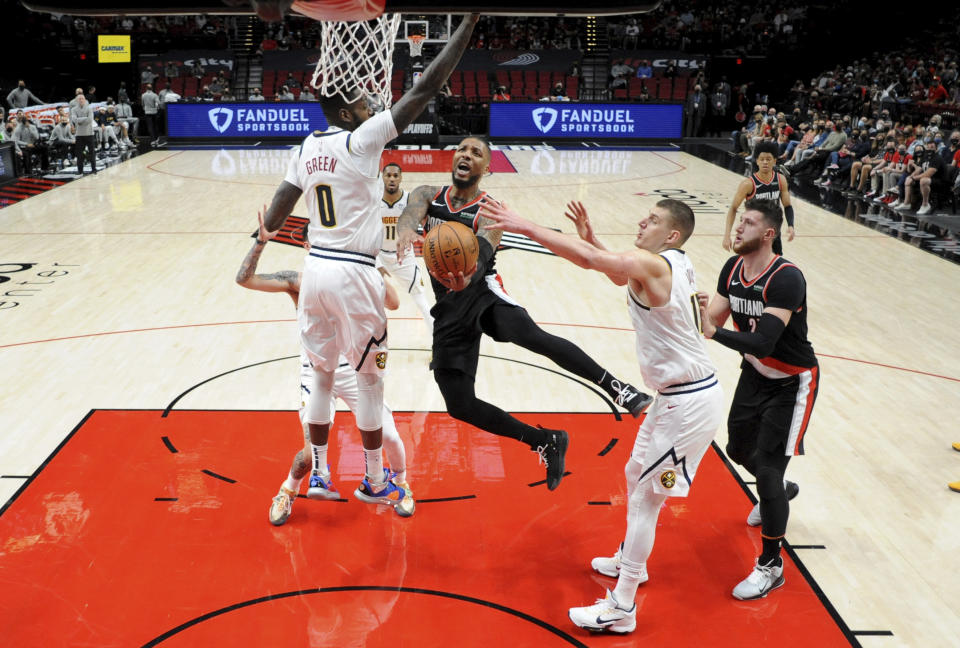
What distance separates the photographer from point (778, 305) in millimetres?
4043

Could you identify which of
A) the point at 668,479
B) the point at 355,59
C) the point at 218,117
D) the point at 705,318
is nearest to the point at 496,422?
the point at 668,479

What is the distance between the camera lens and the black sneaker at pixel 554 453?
4500mm

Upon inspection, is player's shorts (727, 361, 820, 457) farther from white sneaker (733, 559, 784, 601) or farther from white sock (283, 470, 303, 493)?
white sock (283, 470, 303, 493)

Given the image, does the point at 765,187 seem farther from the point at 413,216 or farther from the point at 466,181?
the point at 413,216

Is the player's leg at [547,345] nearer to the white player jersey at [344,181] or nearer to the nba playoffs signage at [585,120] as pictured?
the white player jersey at [344,181]

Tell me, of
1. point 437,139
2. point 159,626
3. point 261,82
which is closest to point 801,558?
point 159,626

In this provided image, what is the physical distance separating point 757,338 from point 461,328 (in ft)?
5.21

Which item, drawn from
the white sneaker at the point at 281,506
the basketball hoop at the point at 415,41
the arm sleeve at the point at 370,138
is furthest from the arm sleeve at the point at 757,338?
the basketball hoop at the point at 415,41

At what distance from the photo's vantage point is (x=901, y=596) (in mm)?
4234

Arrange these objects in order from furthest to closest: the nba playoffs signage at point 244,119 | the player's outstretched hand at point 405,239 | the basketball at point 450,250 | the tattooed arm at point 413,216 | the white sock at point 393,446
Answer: the nba playoffs signage at point 244,119 → the tattooed arm at point 413,216 → the player's outstretched hand at point 405,239 → the white sock at point 393,446 → the basketball at point 450,250

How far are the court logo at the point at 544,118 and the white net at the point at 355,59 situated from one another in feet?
67.3

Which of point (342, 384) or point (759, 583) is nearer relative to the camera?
point (759, 583)

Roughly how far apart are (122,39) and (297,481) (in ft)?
93.5

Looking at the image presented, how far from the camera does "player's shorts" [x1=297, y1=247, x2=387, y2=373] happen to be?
173 inches
